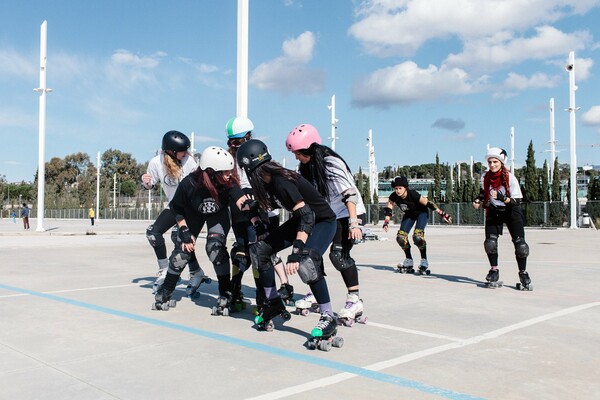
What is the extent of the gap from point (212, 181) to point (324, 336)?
214 cm

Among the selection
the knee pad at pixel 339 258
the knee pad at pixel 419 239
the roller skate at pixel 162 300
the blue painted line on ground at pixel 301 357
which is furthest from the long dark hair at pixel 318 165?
the knee pad at pixel 419 239

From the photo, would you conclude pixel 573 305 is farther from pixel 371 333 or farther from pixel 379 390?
pixel 379 390

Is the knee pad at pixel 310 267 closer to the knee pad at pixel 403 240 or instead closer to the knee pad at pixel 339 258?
the knee pad at pixel 339 258

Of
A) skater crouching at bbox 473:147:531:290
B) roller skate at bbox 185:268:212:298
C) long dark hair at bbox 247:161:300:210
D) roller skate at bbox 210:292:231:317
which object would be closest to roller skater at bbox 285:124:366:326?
long dark hair at bbox 247:161:300:210

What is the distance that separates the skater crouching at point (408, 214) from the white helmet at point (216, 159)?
456 centimetres

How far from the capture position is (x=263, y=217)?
17.4 ft

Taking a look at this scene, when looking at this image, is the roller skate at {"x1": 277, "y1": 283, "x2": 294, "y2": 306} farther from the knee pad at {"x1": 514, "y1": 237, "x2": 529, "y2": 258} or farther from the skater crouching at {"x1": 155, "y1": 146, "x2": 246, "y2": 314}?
the knee pad at {"x1": 514, "y1": 237, "x2": 529, "y2": 258}

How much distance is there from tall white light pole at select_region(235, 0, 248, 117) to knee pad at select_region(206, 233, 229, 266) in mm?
7636

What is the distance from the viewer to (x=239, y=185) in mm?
5543

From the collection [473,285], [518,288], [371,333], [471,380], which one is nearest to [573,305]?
[518,288]

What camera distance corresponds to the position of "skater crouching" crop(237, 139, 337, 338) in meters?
4.30

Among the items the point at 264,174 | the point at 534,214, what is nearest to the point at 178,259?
the point at 264,174

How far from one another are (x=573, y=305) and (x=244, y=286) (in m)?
4.08

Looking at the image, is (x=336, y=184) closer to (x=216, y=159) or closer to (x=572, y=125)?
(x=216, y=159)
